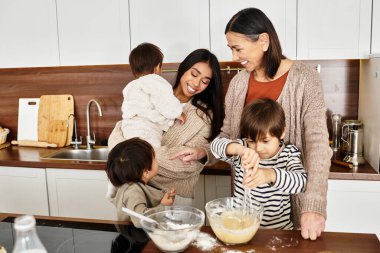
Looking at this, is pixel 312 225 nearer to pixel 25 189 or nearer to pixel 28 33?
pixel 25 189

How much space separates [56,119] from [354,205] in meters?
2.14

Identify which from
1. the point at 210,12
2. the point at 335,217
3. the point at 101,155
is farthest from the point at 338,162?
the point at 101,155

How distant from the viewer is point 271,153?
142 cm

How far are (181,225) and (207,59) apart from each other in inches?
38.9

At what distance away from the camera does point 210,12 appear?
90.2 inches

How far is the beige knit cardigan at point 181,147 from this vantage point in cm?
176

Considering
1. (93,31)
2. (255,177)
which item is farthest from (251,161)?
(93,31)

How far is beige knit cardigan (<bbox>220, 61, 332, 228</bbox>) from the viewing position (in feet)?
4.20

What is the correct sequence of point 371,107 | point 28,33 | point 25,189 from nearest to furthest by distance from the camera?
1. point 371,107
2. point 25,189
3. point 28,33

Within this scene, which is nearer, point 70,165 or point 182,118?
point 182,118

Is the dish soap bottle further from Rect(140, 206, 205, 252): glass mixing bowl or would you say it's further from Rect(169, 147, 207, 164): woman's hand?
Rect(169, 147, 207, 164): woman's hand

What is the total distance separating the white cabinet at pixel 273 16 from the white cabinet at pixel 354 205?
780 millimetres

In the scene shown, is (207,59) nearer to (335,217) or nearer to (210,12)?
(210,12)

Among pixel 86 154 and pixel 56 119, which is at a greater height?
pixel 56 119
